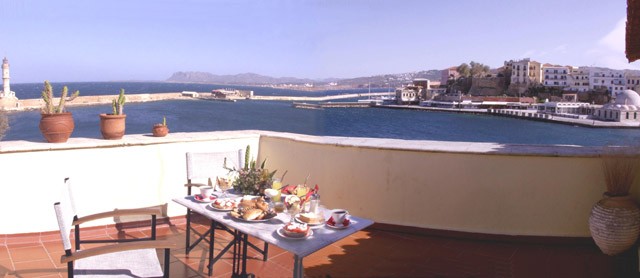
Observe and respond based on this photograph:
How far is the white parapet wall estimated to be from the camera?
10.1ft

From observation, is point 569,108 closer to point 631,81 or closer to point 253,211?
point 631,81

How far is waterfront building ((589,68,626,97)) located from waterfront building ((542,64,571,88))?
4.48m

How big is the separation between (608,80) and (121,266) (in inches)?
3912

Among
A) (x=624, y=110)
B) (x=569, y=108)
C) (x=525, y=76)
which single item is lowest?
(x=624, y=110)

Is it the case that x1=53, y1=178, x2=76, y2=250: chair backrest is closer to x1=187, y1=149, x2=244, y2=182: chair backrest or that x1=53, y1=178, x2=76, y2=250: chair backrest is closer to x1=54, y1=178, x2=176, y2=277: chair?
x1=54, y1=178, x2=176, y2=277: chair

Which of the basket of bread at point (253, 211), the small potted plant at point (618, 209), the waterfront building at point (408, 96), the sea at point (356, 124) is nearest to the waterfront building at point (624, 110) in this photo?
the sea at point (356, 124)

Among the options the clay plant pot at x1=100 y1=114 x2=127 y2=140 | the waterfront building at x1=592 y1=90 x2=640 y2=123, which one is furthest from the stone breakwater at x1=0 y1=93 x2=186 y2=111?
the waterfront building at x1=592 y1=90 x2=640 y2=123

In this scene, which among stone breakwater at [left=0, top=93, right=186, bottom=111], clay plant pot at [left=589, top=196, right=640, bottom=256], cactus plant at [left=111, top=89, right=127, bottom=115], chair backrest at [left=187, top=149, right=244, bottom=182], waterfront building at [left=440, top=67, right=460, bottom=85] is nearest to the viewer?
clay plant pot at [left=589, top=196, right=640, bottom=256]

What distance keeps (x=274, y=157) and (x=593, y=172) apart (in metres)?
2.58

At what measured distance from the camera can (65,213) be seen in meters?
1.74

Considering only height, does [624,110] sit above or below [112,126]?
above

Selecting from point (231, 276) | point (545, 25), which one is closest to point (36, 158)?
point (231, 276)

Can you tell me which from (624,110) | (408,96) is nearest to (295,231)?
(624,110)

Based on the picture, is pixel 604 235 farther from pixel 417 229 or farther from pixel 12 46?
pixel 12 46
